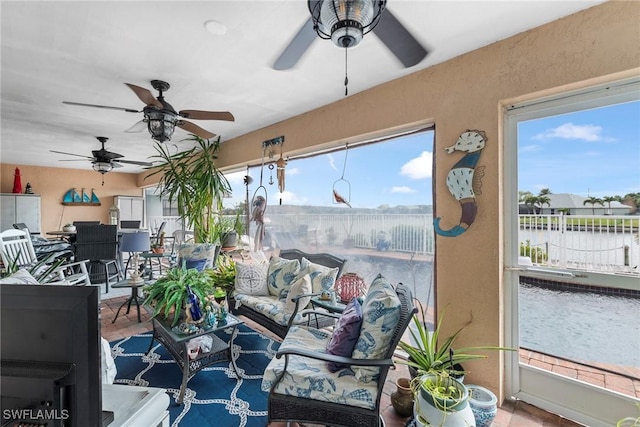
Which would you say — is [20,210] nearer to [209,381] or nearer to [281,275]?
[281,275]

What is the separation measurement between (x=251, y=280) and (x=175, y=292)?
96 cm

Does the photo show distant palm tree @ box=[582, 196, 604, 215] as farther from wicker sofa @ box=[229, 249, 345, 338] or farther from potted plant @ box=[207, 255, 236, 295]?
potted plant @ box=[207, 255, 236, 295]

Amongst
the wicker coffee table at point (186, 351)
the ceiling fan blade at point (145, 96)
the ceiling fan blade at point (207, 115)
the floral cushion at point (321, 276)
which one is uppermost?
the ceiling fan blade at point (145, 96)

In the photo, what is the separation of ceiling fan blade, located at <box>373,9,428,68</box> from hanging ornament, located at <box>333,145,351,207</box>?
1.75 metres

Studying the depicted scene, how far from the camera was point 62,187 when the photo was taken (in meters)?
7.61

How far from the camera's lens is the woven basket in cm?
283

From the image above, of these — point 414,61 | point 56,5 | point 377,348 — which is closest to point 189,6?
point 56,5

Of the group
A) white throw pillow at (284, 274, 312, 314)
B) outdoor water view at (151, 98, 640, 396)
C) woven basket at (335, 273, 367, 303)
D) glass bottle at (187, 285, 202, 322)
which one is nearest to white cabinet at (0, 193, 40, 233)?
glass bottle at (187, 285, 202, 322)

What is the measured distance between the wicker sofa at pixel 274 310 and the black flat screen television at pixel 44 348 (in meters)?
1.81

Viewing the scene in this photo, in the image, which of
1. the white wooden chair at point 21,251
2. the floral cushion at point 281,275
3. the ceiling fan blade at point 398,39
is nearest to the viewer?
the ceiling fan blade at point 398,39

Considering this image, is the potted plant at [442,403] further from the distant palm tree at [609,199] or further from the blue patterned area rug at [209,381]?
the distant palm tree at [609,199]

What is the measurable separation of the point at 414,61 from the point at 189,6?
52.7 inches

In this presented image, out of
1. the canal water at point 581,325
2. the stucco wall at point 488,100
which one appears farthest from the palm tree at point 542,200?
the canal water at point 581,325

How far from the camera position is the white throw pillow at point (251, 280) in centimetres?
310
